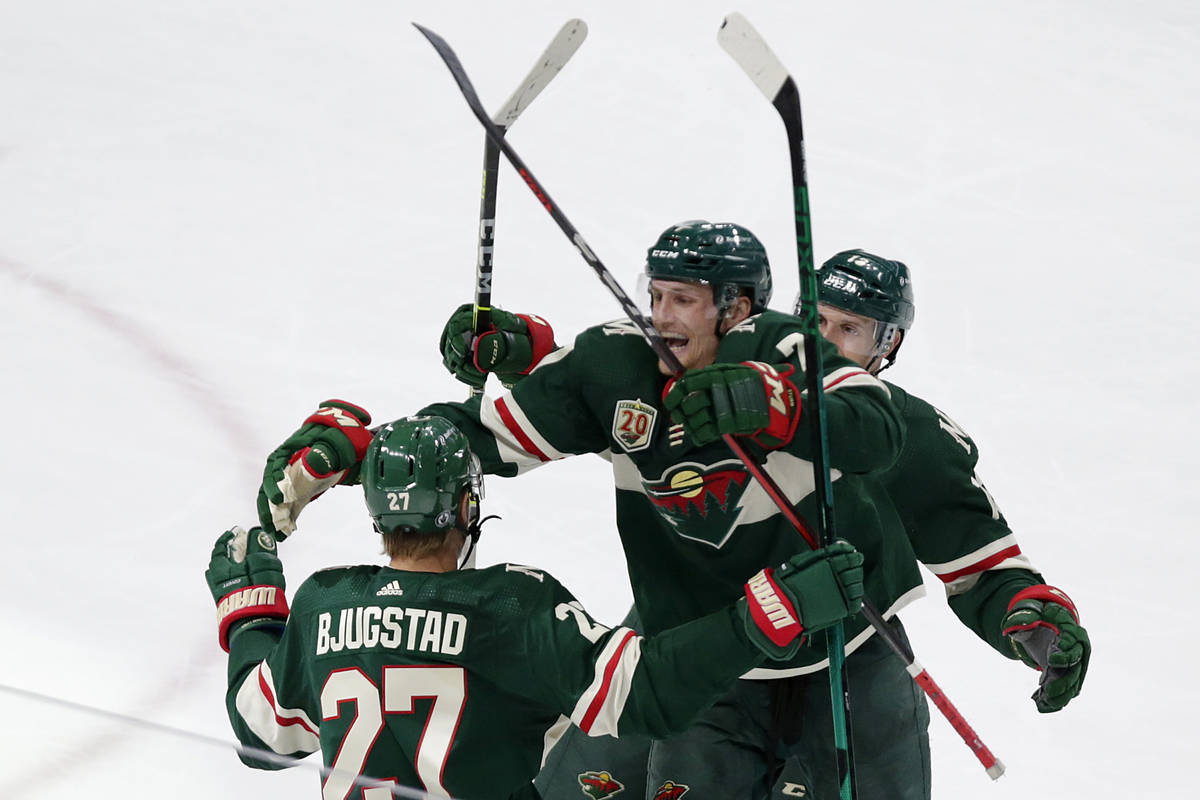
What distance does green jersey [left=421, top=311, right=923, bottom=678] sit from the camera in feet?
9.12

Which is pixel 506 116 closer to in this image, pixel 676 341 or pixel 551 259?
pixel 676 341

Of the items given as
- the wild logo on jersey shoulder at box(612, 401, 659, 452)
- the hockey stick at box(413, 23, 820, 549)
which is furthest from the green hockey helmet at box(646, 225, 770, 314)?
the wild logo on jersey shoulder at box(612, 401, 659, 452)

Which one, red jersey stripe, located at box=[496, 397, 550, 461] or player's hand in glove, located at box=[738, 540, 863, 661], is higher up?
red jersey stripe, located at box=[496, 397, 550, 461]

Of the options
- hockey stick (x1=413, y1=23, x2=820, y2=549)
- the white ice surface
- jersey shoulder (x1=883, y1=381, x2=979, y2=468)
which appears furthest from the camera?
the white ice surface

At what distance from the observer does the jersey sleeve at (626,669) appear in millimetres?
2324

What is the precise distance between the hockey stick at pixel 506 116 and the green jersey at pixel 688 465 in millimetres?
443

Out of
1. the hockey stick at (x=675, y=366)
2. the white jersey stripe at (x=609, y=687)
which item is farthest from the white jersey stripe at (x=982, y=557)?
the white jersey stripe at (x=609, y=687)

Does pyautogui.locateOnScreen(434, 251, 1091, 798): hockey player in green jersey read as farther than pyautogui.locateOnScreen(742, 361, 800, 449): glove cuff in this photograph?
Yes

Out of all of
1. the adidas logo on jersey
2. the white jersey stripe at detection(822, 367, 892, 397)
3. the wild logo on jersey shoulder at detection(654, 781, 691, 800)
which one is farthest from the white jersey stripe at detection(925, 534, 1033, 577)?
the adidas logo on jersey

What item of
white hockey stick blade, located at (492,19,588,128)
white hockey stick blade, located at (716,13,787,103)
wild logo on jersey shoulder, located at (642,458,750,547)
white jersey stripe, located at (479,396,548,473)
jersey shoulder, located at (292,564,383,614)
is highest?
white hockey stick blade, located at (492,19,588,128)

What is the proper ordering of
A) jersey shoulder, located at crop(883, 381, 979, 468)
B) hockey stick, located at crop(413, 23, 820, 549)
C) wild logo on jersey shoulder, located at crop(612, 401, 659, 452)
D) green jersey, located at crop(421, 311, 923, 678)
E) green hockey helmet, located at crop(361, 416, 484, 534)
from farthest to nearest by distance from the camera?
jersey shoulder, located at crop(883, 381, 979, 468) → wild logo on jersey shoulder, located at crop(612, 401, 659, 452) → green jersey, located at crop(421, 311, 923, 678) → hockey stick, located at crop(413, 23, 820, 549) → green hockey helmet, located at crop(361, 416, 484, 534)

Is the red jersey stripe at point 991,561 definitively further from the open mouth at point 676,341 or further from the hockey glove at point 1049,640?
the open mouth at point 676,341

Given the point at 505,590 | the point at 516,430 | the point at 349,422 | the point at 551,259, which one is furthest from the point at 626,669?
the point at 551,259

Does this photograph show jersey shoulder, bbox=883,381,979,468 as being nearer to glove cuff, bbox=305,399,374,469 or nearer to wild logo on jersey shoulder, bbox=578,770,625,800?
wild logo on jersey shoulder, bbox=578,770,625,800
